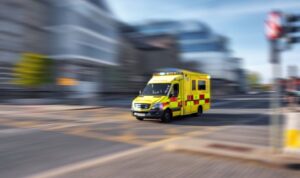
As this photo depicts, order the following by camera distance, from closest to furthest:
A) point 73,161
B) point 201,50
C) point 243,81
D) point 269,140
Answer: point 73,161, point 269,140, point 201,50, point 243,81

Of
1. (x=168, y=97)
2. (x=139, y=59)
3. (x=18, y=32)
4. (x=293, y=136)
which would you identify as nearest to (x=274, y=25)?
(x=293, y=136)

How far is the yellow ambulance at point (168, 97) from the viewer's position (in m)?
15.9

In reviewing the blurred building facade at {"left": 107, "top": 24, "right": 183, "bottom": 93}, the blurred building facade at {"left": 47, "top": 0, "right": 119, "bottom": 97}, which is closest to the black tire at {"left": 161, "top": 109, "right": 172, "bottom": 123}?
the blurred building facade at {"left": 47, "top": 0, "right": 119, "bottom": 97}

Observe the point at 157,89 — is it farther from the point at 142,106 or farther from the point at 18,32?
the point at 18,32

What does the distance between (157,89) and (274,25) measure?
9600 millimetres

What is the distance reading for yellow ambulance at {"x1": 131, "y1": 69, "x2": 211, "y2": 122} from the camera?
15.9 meters

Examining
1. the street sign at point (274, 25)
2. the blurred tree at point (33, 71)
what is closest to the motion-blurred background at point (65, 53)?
the blurred tree at point (33, 71)

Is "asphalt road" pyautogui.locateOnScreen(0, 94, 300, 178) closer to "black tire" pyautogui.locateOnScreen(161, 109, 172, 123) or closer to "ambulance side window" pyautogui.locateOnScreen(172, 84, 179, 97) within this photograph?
"black tire" pyautogui.locateOnScreen(161, 109, 172, 123)

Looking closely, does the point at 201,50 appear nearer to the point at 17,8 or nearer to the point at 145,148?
the point at 17,8

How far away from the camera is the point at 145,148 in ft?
30.5

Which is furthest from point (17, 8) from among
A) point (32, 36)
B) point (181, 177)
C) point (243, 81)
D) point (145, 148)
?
point (243, 81)

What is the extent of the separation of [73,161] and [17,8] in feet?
137

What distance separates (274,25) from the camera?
7.55 metres

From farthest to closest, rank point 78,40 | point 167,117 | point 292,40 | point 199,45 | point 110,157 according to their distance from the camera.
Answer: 1. point 199,45
2. point 78,40
3. point 167,117
4. point 110,157
5. point 292,40
